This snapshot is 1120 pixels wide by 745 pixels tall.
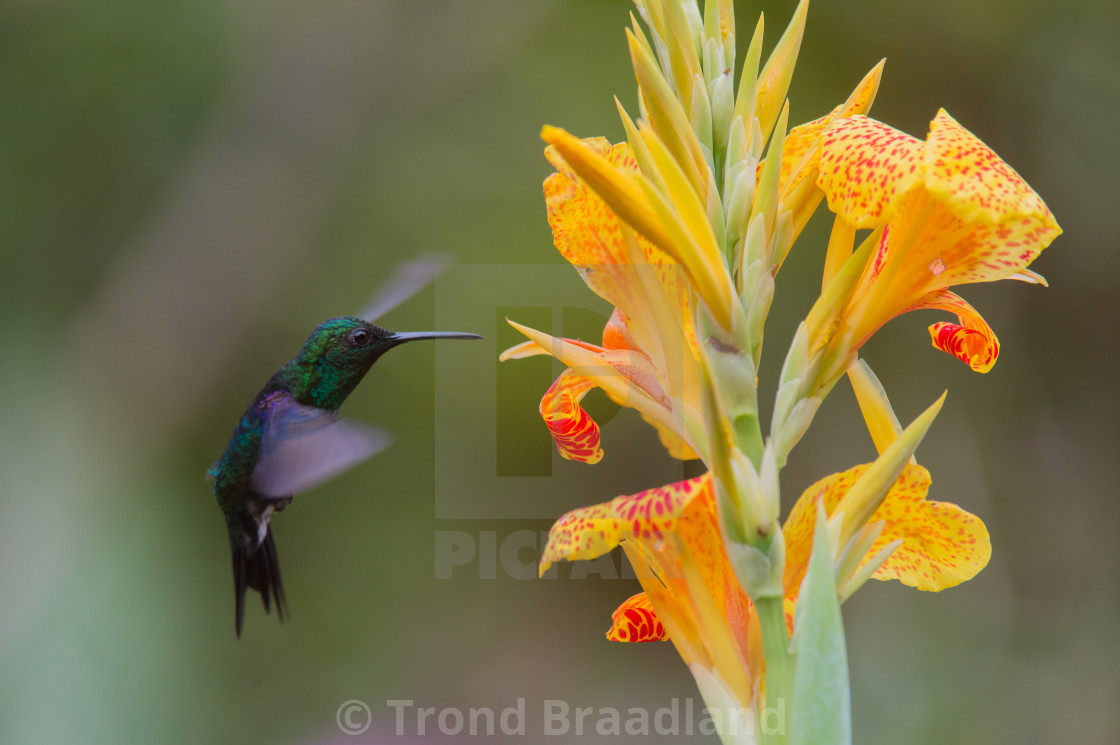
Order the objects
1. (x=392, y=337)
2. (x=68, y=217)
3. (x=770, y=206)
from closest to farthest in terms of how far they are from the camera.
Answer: (x=770, y=206)
(x=392, y=337)
(x=68, y=217)

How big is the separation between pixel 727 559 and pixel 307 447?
2.73ft

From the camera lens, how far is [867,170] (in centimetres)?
78

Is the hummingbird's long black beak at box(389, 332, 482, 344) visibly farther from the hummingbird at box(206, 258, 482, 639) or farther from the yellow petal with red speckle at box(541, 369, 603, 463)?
the yellow petal with red speckle at box(541, 369, 603, 463)

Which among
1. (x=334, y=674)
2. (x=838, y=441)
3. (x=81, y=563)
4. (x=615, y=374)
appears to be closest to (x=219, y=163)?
(x=81, y=563)

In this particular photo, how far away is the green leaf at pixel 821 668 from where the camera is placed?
0.70 metres

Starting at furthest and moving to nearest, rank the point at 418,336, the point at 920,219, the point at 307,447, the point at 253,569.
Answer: the point at 253,569 < the point at 418,336 < the point at 307,447 < the point at 920,219

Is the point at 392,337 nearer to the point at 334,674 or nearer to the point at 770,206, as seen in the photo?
the point at 770,206

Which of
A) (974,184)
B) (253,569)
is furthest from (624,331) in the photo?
(253,569)

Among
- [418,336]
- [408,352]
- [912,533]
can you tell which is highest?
[408,352]

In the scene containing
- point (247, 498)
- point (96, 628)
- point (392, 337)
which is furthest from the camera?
point (96, 628)

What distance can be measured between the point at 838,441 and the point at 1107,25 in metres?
1.42

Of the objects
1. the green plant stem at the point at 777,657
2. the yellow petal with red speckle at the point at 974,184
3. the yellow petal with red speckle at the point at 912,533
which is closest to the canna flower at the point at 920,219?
the yellow petal with red speckle at the point at 974,184

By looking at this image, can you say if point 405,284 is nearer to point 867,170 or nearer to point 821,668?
point 867,170

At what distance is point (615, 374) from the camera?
35.0 inches
